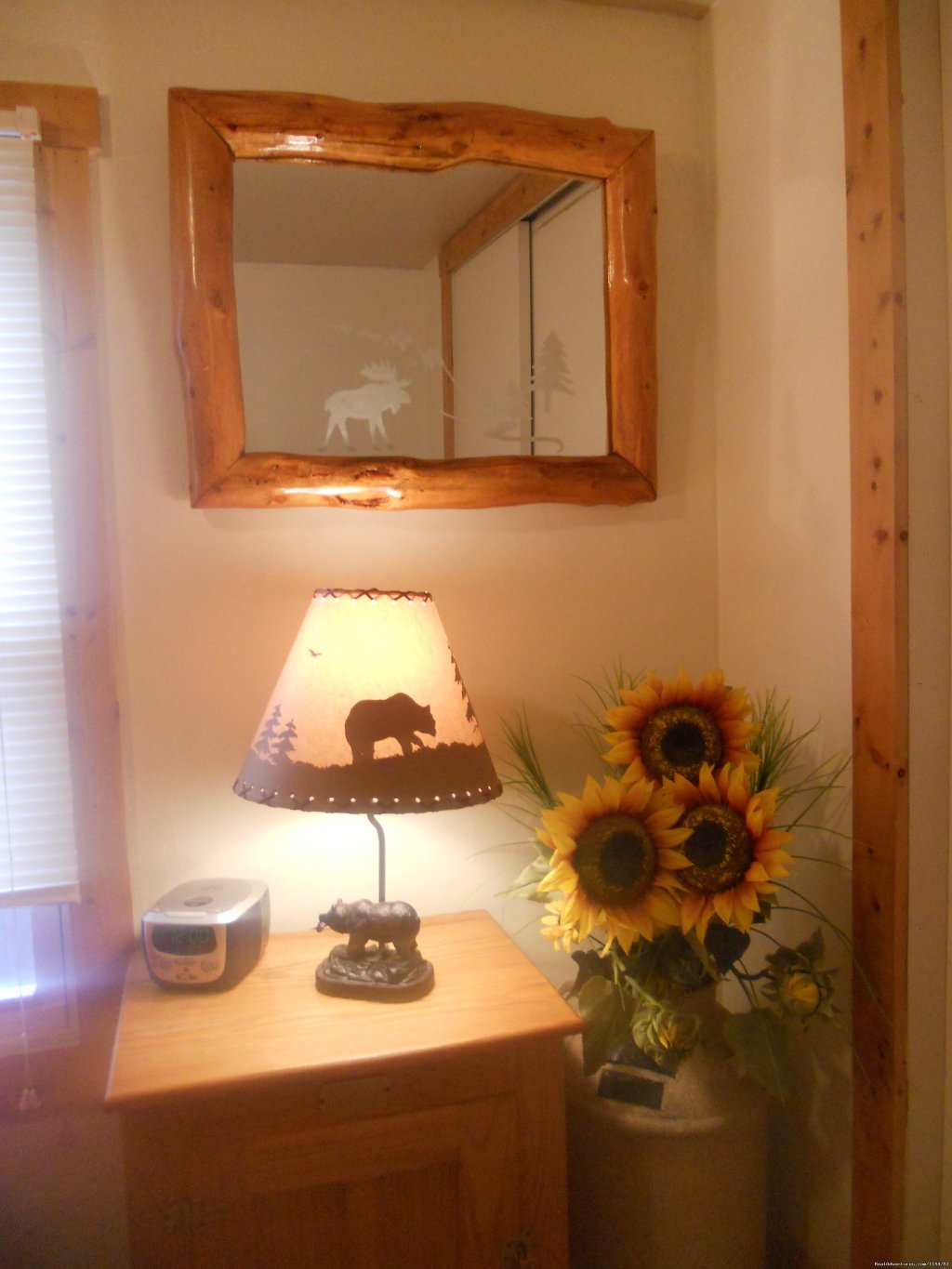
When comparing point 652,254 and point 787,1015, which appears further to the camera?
point 652,254

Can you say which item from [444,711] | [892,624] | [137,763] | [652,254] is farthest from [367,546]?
[892,624]

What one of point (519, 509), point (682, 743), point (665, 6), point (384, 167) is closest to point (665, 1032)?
point (682, 743)

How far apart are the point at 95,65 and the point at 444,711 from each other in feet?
3.82

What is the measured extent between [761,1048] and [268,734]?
83 centimetres

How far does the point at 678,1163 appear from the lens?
132 cm

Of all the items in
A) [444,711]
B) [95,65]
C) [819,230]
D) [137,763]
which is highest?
[95,65]

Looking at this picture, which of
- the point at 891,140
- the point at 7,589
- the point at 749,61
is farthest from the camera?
the point at 749,61

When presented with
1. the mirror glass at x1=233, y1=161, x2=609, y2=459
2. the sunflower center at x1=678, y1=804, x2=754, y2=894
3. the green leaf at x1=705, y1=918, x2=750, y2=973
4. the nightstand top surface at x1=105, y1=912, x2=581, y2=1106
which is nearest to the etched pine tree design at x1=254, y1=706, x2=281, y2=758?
the nightstand top surface at x1=105, y1=912, x2=581, y2=1106

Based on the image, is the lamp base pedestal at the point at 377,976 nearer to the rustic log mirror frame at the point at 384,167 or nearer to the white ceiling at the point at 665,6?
the rustic log mirror frame at the point at 384,167

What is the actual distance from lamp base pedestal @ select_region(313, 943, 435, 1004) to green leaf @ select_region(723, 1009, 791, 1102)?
1.45 feet

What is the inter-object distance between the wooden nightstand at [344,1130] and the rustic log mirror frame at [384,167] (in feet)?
2.65

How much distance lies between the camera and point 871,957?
131 centimetres

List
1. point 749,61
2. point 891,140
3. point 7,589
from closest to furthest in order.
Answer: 1. point 891,140
2. point 7,589
3. point 749,61

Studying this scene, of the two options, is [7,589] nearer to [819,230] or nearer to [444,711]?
[444,711]
